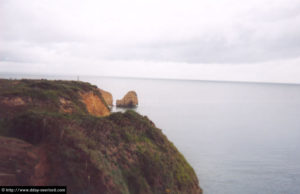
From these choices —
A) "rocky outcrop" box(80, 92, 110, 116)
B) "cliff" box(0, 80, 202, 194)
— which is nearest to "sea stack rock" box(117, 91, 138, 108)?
"rocky outcrop" box(80, 92, 110, 116)

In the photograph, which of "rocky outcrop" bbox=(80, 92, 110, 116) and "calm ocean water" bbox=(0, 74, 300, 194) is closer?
"calm ocean water" bbox=(0, 74, 300, 194)

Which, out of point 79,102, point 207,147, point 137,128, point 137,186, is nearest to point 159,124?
point 207,147

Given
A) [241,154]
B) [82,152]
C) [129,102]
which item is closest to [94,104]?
[82,152]

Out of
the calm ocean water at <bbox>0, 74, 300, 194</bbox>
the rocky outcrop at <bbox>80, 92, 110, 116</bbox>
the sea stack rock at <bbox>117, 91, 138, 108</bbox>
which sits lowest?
the calm ocean water at <bbox>0, 74, 300, 194</bbox>

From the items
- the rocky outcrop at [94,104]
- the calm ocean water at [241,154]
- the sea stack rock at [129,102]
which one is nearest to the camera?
the calm ocean water at [241,154]

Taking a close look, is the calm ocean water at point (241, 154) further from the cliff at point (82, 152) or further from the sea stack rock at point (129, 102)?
the sea stack rock at point (129, 102)

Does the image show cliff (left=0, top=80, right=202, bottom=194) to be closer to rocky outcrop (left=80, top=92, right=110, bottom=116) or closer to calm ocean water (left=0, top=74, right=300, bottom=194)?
rocky outcrop (left=80, top=92, right=110, bottom=116)

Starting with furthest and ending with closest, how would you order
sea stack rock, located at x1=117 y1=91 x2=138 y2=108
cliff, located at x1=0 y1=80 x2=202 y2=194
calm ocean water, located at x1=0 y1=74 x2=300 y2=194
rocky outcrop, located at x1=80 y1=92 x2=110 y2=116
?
sea stack rock, located at x1=117 y1=91 x2=138 y2=108 < rocky outcrop, located at x1=80 y1=92 x2=110 y2=116 < calm ocean water, located at x1=0 y1=74 x2=300 y2=194 < cliff, located at x1=0 y1=80 x2=202 y2=194

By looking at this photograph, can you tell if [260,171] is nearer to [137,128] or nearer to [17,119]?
[137,128]

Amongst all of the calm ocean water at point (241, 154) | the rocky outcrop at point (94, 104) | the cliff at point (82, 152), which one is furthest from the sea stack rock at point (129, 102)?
the cliff at point (82, 152)
